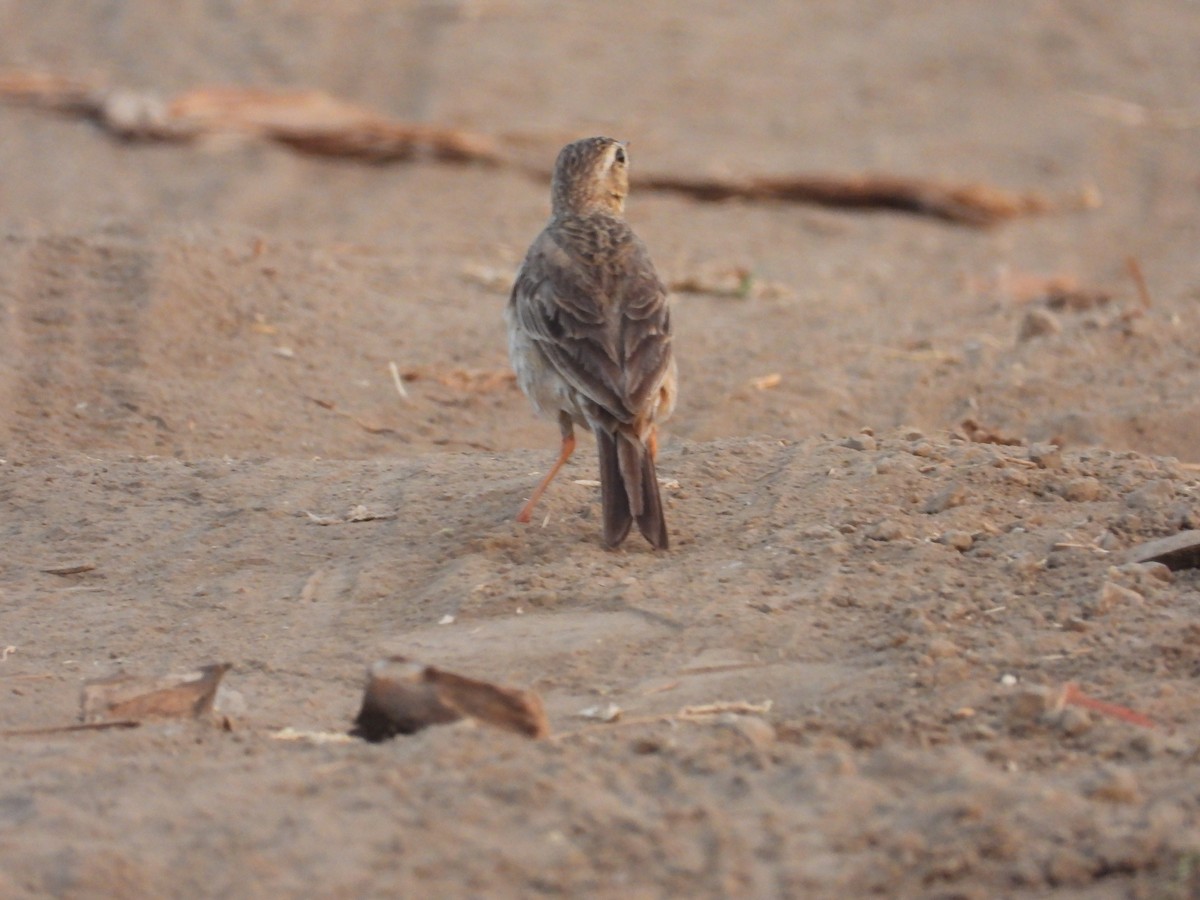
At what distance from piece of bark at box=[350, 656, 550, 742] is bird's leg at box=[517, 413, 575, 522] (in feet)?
5.66

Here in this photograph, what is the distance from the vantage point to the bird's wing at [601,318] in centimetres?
625

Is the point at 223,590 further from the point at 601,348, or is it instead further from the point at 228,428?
the point at 228,428

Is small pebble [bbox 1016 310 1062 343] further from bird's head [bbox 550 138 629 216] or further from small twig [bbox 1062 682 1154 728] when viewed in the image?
small twig [bbox 1062 682 1154 728]

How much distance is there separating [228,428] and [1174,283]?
281 inches

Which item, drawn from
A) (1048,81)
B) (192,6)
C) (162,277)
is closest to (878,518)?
(162,277)

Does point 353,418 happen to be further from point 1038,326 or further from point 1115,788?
point 1115,788

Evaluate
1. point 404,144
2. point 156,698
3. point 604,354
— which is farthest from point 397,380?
point 404,144

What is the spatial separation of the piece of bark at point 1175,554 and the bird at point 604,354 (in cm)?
142

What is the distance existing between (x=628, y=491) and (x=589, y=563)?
27 cm

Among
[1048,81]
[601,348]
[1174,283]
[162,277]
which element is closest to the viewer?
[601,348]

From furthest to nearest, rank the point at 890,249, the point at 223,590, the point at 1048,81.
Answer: the point at 1048,81 → the point at 890,249 → the point at 223,590

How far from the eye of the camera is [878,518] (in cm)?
590

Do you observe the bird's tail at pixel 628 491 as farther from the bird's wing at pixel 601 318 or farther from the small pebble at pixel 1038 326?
the small pebble at pixel 1038 326

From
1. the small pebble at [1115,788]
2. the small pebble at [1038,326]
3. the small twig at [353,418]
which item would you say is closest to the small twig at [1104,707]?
the small pebble at [1115,788]
